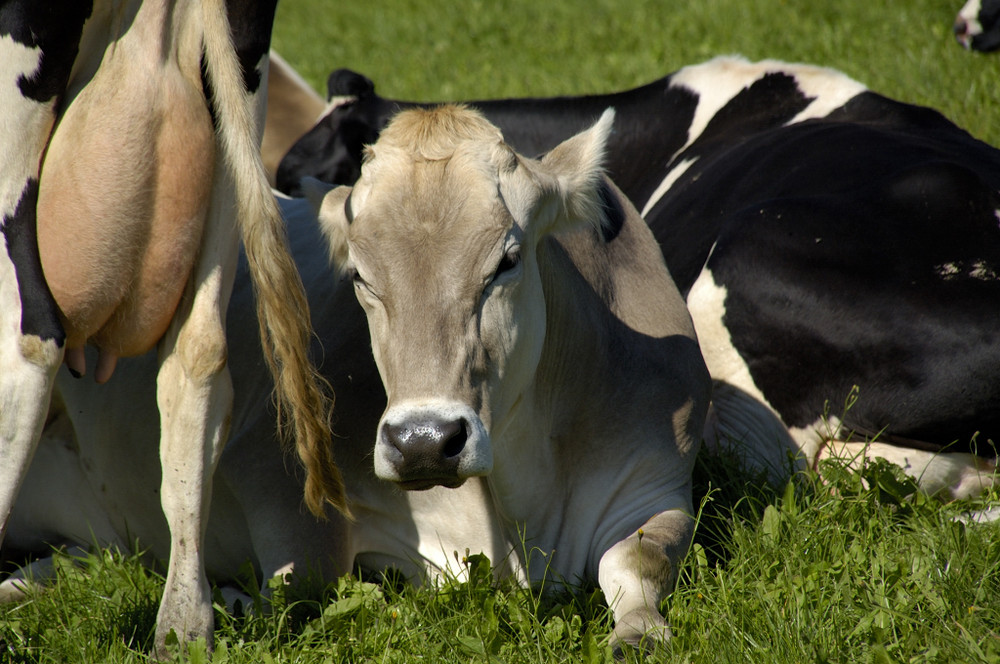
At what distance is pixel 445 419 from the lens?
113 inches

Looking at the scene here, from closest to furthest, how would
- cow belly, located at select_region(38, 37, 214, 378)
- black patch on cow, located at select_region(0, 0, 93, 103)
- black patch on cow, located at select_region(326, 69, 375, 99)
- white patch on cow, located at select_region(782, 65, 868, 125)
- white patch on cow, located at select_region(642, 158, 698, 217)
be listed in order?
black patch on cow, located at select_region(0, 0, 93, 103) < cow belly, located at select_region(38, 37, 214, 378) < white patch on cow, located at select_region(782, 65, 868, 125) < white patch on cow, located at select_region(642, 158, 698, 217) < black patch on cow, located at select_region(326, 69, 375, 99)

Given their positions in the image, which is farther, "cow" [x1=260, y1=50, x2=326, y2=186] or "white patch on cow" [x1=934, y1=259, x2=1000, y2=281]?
"cow" [x1=260, y1=50, x2=326, y2=186]

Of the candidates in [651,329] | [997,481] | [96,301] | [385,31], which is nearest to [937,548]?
[997,481]

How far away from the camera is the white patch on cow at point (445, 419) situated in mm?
2881

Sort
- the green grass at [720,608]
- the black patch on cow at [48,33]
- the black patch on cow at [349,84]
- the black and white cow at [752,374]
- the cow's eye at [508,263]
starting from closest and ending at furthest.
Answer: the black patch on cow at [48,33], the green grass at [720,608], the cow's eye at [508,263], the black and white cow at [752,374], the black patch on cow at [349,84]

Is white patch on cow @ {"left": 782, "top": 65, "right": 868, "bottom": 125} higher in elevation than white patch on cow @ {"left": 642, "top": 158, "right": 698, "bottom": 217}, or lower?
higher

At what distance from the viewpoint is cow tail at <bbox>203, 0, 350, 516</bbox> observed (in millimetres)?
2949

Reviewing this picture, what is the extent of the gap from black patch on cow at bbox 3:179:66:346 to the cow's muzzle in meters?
0.85

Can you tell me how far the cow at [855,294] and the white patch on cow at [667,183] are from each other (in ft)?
2.04

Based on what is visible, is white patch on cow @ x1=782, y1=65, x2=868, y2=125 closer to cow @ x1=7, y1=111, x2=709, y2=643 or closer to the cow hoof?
cow @ x1=7, y1=111, x2=709, y2=643

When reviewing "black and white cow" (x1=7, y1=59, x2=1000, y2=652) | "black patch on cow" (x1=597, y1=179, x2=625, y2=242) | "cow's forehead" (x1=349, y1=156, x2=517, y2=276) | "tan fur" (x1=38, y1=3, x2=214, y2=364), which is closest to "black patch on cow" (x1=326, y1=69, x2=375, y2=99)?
"black and white cow" (x1=7, y1=59, x2=1000, y2=652)

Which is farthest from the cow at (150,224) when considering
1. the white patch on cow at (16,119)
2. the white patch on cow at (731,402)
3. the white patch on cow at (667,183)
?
the white patch on cow at (667,183)

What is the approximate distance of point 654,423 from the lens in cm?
375

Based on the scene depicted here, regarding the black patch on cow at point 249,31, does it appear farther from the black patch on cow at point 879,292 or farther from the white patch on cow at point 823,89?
the white patch on cow at point 823,89
